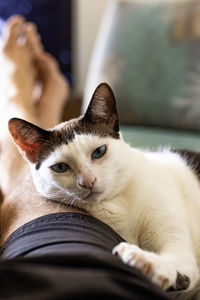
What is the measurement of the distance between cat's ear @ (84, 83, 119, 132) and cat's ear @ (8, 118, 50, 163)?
12 cm

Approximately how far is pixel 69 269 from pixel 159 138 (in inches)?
45.6

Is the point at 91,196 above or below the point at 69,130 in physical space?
below

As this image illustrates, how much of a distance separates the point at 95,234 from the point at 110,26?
53.5 inches

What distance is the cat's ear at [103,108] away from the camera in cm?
90

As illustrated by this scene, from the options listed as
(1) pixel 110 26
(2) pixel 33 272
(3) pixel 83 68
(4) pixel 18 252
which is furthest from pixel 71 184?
(3) pixel 83 68

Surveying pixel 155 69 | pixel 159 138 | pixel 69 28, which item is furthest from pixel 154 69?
pixel 69 28

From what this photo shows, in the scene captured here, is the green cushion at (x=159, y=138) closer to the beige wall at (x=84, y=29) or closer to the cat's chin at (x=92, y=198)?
the cat's chin at (x=92, y=198)

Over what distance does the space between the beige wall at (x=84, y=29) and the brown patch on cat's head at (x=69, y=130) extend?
7.57 ft

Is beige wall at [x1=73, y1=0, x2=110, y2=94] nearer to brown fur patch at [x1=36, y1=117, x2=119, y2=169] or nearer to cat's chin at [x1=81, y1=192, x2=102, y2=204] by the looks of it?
brown fur patch at [x1=36, y1=117, x2=119, y2=169]

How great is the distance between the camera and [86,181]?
81cm

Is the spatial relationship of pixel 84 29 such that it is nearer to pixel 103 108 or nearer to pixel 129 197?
pixel 103 108

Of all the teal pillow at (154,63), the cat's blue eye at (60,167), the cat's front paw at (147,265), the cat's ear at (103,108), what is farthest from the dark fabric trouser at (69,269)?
the teal pillow at (154,63)

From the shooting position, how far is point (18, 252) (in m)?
0.69

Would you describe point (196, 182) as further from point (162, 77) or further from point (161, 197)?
point (162, 77)
